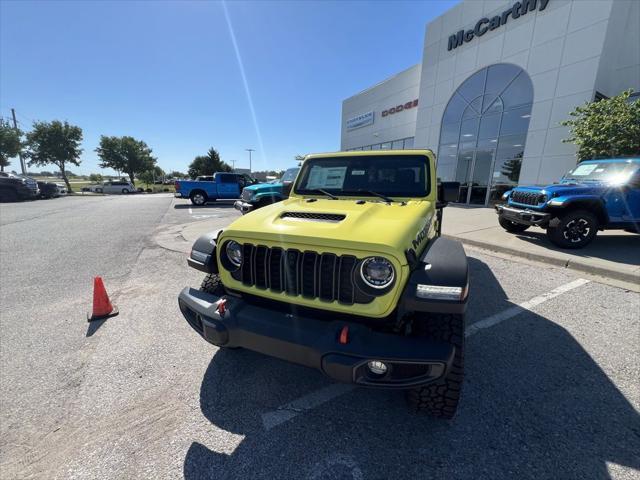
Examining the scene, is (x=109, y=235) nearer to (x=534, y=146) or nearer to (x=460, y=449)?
(x=460, y=449)

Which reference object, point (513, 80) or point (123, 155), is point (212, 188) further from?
point (123, 155)

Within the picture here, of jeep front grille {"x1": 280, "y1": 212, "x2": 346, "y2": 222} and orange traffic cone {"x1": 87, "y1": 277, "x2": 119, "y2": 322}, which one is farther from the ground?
jeep front grille {"x1": 280, "y1": 212, "x2": 346, "y2": 222}

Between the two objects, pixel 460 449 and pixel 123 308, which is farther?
pixel 123 308

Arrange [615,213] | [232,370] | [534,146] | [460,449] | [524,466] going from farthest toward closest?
[534,146]
[615,213]
[232,370]
[460,449]
[524,466]

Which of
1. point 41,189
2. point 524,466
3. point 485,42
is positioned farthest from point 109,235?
point 41,189

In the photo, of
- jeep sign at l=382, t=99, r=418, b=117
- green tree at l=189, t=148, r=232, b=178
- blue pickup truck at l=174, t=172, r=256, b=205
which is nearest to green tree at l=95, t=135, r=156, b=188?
green tree at l=189, t=148, r=232, b=178

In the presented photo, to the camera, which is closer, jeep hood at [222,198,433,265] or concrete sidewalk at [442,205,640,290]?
jeep hood at [222,198,433,265]

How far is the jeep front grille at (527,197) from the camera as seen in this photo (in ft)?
19.2

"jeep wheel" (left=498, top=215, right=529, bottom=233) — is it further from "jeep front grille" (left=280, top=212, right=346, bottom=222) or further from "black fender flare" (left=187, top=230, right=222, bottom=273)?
"black fender flare" (left=187, top=230, right=222, bottom=273)

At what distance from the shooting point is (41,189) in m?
21.1

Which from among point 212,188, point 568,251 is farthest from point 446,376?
Answer: point 212,188

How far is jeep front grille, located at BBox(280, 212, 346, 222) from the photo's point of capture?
2080 mm

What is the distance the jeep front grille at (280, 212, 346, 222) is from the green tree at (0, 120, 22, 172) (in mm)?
40212

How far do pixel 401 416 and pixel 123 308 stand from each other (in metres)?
3.41
